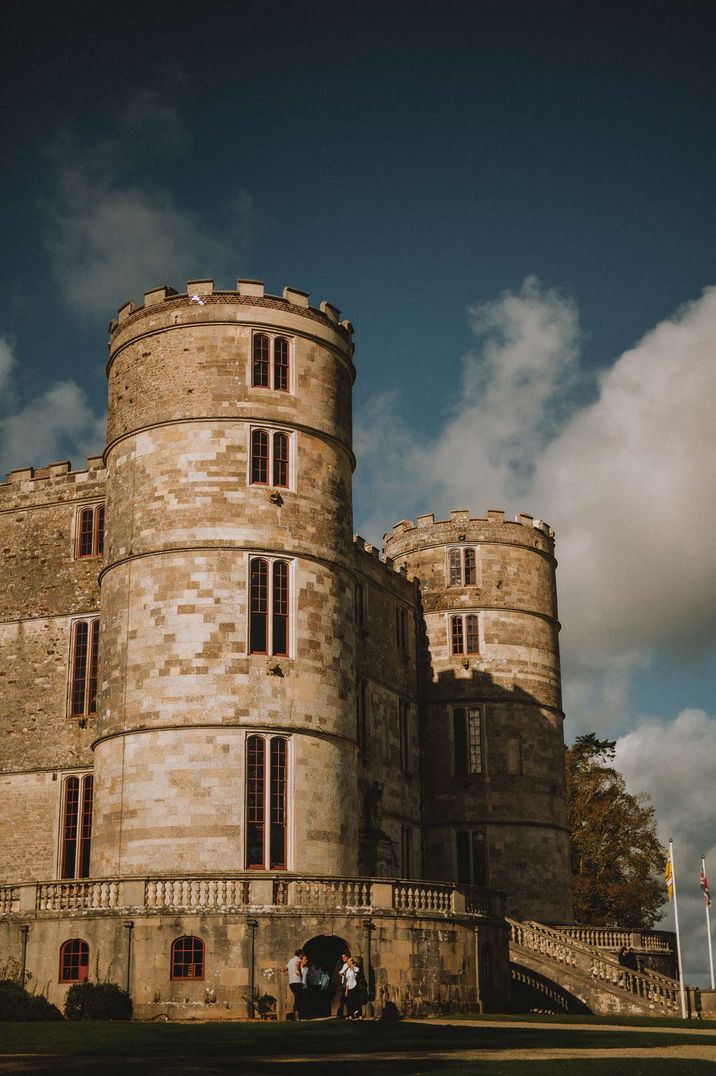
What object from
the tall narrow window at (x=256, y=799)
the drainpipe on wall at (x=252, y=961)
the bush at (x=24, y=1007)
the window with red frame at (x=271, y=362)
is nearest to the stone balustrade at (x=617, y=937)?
the tall narrow window at (x=256, y=799)

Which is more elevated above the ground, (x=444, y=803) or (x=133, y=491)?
(x=133, y=491)

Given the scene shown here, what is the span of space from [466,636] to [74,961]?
23.0 meters

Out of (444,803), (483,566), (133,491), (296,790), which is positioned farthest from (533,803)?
(133,491)

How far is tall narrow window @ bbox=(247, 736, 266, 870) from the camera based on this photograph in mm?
32281

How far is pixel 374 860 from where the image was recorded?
133 feet

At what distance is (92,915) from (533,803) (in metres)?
22.1

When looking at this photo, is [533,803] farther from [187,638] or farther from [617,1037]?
[617,1037]

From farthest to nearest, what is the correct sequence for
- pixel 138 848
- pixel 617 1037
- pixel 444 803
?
1. pixel 444 803
2. pixel 138 848
3. pixel 617 1037

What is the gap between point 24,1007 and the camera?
92.2 feet

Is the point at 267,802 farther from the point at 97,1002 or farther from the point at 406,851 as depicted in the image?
the point at 406,851

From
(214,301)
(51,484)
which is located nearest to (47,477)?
(51,484)

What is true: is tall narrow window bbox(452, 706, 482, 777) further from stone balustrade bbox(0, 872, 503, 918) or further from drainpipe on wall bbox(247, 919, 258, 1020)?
drainpipe on wall bbox(247, 919, 258, 1020)

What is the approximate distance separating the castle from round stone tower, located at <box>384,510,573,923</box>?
294 centimetres

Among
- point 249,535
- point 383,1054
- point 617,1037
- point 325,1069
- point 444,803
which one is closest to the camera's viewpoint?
point 325,1069
